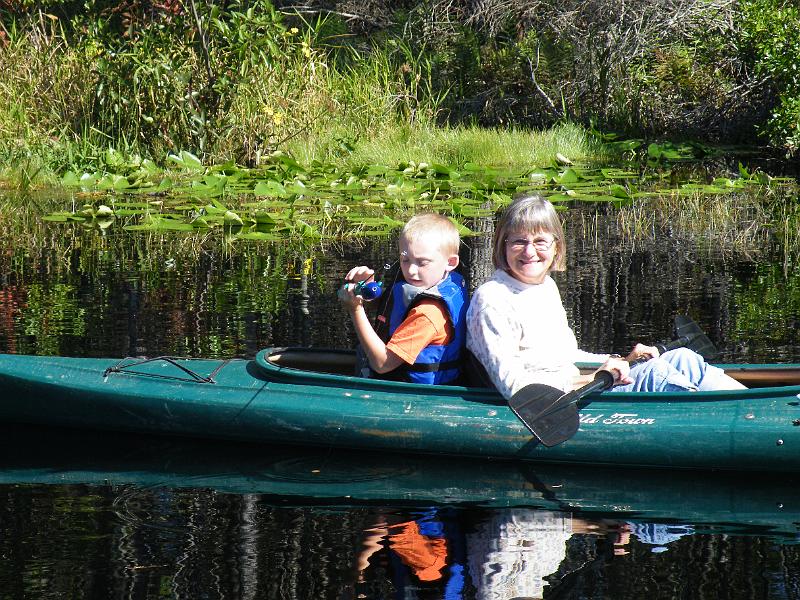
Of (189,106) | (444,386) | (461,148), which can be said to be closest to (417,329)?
(444,386)

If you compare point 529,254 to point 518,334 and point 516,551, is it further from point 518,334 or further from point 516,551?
point 516,551

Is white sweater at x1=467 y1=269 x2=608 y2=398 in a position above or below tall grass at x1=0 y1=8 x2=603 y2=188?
below

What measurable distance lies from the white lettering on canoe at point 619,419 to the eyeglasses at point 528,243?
0.58 m

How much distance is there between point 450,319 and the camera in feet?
13.9

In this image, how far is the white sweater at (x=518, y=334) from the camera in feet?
13.5

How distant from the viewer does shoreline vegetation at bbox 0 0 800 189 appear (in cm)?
1093

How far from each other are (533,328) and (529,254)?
0.25m

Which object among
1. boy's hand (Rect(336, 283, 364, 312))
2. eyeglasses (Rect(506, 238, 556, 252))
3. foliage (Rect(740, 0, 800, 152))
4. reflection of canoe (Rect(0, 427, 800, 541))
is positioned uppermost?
foliage (Rect(740, 0, 800, 152))

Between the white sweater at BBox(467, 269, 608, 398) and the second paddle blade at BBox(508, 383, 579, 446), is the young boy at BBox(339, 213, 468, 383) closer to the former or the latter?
the white sweater at BBox(467, 269, 608, 398)

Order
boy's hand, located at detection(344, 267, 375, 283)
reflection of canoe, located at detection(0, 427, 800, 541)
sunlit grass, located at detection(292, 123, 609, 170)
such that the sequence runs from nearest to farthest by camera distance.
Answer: reflection of canoe, located at detection(0, 427, 800, 541), boy's hand, located at detection(344, 267, 375, 283), sunlit grass, located at detection(292, 123, 609, 170)

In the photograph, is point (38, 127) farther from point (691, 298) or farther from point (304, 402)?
point (304, 402)

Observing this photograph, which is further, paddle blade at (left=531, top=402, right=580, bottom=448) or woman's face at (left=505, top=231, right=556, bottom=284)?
woman's face at (left=505, top=231, right=556, bottom=284)

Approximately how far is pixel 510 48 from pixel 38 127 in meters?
5.96

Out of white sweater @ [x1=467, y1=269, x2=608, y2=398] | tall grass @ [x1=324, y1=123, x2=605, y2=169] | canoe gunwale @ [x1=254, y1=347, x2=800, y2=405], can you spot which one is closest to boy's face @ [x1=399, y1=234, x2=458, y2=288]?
white sweater @ [x1=467, y1=269, x2=608, y2=398]
